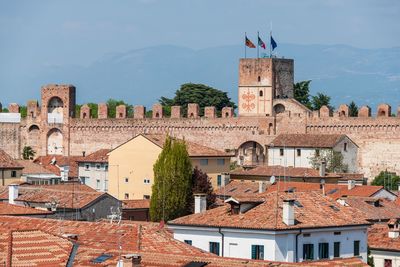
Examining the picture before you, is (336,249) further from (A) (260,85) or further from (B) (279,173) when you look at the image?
(A) (260,85)

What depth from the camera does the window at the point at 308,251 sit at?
2806 centimetres

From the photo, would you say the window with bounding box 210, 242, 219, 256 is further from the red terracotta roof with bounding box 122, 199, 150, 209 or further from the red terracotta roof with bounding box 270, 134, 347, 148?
the red terracotta roof with bounding box 270, 134, 347, 148

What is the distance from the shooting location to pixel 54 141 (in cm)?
8312

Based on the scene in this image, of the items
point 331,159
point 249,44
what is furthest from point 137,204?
point 249,44

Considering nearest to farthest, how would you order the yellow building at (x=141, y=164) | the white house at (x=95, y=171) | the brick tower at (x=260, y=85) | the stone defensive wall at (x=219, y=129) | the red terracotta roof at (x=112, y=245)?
the red terracotta roof at (x=112, y=245) < the yellow building at (x=141, y=164) < the white house at (x=95, y=171) < the stone defensive wall at (x=219, y=129) < the brick tower at (x=260, y=85)

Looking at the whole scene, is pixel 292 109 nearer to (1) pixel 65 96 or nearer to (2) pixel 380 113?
(2) pixel 380 113

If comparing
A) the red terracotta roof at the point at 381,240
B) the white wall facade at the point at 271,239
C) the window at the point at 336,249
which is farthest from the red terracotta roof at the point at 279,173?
the window at the point at 336,249

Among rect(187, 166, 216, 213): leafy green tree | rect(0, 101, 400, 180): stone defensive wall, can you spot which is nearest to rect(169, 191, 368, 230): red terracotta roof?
rect(187, 166, 216, 213): leafy green tree

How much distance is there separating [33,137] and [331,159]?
75.7 feet

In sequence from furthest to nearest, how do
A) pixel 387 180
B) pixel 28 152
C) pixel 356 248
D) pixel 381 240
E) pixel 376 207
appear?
pixel 28 152 < pixel 387 180 < pixel 376 207 < pixel 381 240 < pixel 356 248

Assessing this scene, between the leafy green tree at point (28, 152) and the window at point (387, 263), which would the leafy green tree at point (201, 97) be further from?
the window at point (387, 263)

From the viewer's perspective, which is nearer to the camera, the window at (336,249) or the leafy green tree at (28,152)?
the window at (336,249)

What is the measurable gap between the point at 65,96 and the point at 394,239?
53.7m

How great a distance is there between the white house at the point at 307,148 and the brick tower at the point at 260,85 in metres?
7.03
